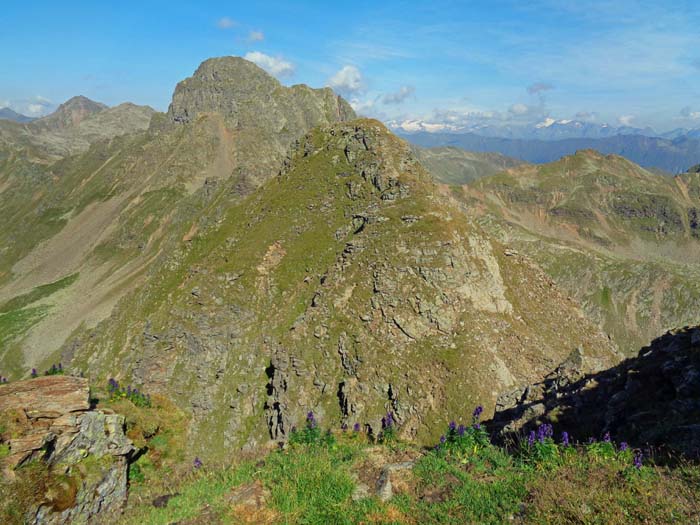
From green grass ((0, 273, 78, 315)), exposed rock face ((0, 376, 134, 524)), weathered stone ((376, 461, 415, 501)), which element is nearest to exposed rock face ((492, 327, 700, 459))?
weathered stone ((376, 461, 415, 501))

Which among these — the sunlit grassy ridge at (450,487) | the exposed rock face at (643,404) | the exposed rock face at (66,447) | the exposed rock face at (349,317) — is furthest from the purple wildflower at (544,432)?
the exposed rock face at (349,317)

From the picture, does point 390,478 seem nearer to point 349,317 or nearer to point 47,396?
point 47,396

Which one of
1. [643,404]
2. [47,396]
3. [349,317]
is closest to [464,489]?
[643,404]

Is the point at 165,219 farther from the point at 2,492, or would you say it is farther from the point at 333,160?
the point at 2,492

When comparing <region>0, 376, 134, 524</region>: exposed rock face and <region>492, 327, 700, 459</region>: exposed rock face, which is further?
<region>0, 376, 134, 524</region>: exposed rock face

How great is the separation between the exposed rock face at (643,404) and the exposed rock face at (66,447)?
57.7ft

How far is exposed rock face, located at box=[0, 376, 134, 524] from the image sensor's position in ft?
47.6

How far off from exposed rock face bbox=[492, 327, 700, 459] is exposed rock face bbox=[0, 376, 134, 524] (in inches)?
692

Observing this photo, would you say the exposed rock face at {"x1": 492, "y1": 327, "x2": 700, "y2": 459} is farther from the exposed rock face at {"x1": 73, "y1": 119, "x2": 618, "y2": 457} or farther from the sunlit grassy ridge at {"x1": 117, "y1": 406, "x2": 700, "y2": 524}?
the exposed rock face at {"x1": 73, "y1": 119, "x2": 618, "y2": 457}

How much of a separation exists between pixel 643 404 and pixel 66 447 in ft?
78.0

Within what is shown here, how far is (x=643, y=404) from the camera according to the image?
1667 cm

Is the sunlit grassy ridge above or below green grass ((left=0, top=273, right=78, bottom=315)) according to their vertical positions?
above

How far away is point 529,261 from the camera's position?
70.1 metres

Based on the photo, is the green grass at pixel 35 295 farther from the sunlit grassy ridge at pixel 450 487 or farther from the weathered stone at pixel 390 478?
the weathered stone at pixel 390 478
